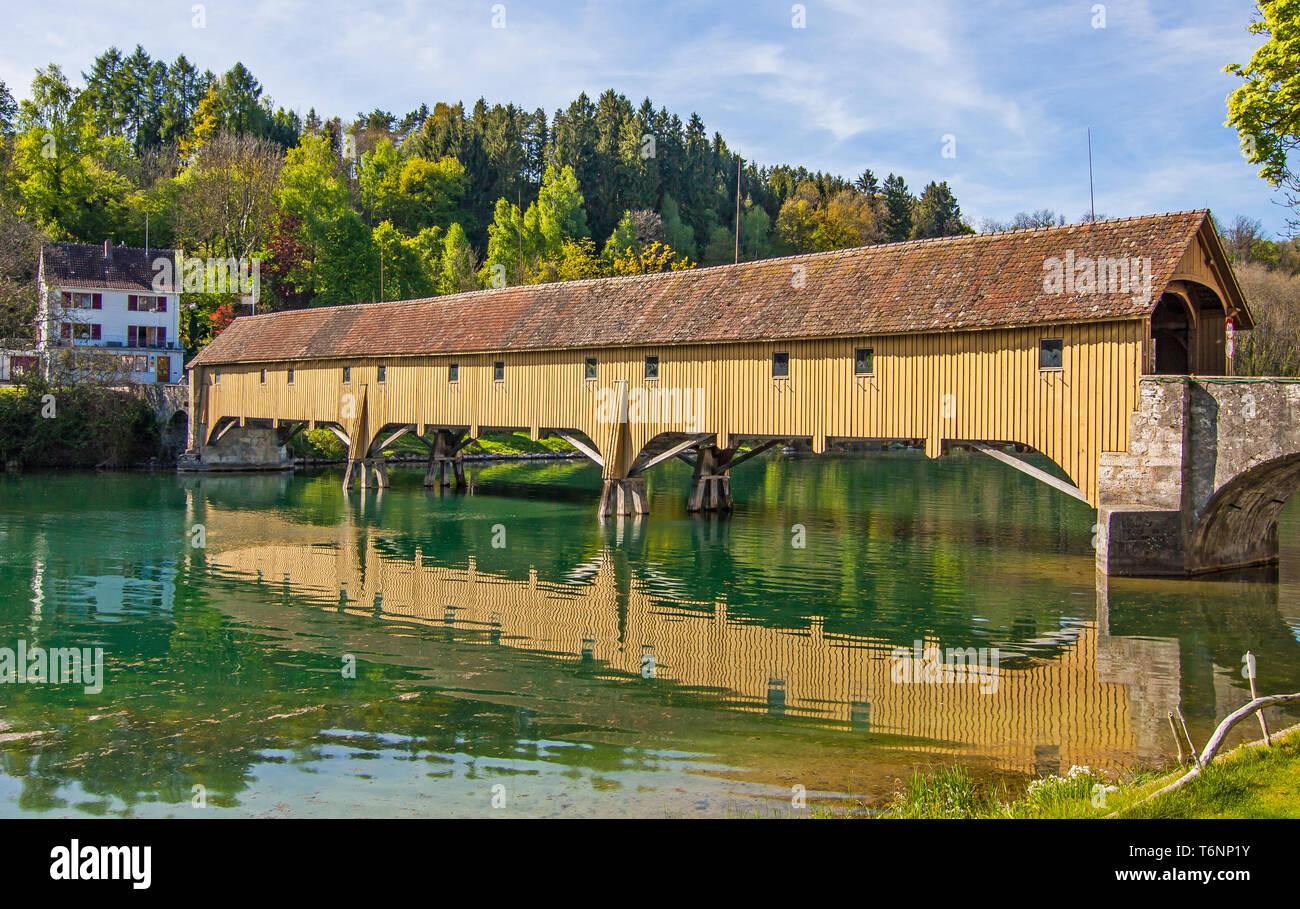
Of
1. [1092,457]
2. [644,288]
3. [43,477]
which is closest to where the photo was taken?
[1092,457]

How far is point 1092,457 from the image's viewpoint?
17141 mm

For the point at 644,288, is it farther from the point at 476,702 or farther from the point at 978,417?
the point at 476,702

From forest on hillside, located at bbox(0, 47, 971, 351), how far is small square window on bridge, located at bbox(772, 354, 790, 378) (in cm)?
2662

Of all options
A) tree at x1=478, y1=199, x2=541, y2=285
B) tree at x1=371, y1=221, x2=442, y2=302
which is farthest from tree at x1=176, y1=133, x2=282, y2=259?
tree at x1=478, y1=199, x2=541, y2=285

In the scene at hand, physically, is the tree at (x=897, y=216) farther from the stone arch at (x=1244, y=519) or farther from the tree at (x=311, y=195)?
the stone arch at (x=1244, y=519)

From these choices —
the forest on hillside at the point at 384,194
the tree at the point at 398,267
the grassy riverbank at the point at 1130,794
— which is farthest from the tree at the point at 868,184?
the grassy riverbank at the point at 1130,794

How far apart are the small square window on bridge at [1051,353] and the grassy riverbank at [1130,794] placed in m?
10.7

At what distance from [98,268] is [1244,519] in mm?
51433

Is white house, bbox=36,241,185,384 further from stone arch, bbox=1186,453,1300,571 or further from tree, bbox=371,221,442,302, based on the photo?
stone arch, bbox=1186,453,1300,571

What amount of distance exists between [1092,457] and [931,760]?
9997 mm

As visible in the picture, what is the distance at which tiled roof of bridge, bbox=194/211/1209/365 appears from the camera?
17734 millimetres

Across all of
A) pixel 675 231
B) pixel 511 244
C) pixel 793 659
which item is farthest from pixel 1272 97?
pixel 675 231

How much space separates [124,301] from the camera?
5166 cm
